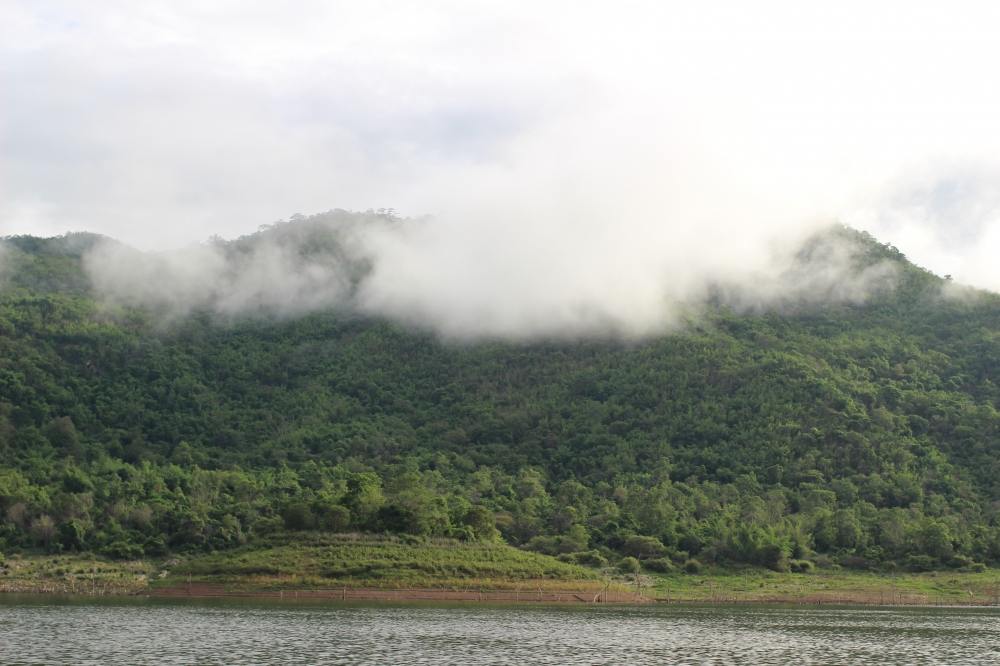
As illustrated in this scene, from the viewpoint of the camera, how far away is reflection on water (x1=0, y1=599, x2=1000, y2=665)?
68.1 meters

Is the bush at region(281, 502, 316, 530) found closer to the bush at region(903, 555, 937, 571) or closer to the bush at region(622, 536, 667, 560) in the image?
the bush at region(622, 536, 667, 560)

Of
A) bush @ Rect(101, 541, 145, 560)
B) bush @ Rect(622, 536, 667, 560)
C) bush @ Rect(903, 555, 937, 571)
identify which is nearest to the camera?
bush @ Rect(101, 541, 145, 560)

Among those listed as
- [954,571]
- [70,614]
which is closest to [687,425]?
[954,571]

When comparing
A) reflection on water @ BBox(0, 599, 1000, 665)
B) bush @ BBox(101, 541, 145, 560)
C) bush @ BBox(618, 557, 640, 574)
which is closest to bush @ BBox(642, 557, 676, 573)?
bush @ BBox(618, 557, 640, 574)

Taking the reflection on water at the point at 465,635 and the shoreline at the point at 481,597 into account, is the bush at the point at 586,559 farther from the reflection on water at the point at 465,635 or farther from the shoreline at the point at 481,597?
the reflection on water at the point at 465,635

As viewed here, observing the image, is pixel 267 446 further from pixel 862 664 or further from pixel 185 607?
pixel 862 664

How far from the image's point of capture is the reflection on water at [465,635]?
6806 cm

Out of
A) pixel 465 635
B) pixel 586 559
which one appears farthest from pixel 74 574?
pixel 465 635

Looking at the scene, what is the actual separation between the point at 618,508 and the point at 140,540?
61718mm

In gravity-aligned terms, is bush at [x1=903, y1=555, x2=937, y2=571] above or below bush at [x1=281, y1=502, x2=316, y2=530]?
below

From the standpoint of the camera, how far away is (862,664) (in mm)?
68312

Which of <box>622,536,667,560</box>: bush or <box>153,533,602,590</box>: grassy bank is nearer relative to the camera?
<box>153,533,602,590</box>: grassy bank

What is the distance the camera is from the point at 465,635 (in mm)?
80625

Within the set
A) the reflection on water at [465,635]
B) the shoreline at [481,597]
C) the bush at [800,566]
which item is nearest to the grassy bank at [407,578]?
the shoreline at [481,597]
